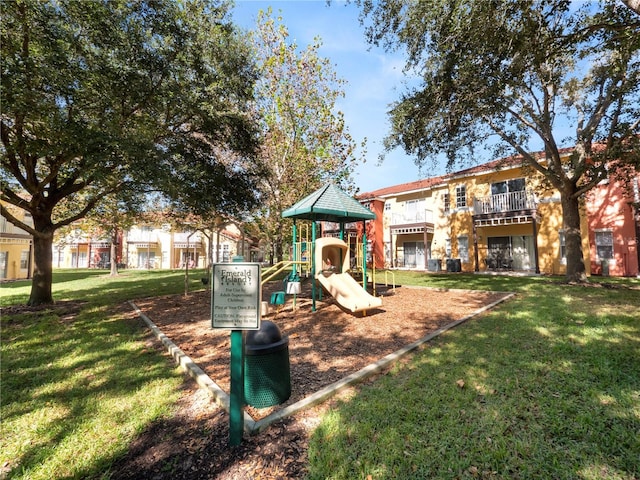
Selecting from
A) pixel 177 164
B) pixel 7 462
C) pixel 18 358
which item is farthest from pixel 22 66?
pixel 7 462

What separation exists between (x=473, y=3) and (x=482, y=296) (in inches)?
334

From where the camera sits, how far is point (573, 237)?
1282cm

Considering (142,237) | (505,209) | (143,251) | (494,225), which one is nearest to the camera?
(505,209)

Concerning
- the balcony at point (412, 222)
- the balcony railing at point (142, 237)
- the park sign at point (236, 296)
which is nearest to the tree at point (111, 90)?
the park sign at point (236, 296)

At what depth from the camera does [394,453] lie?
8.68 feet

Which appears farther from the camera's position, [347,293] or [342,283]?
[342,283]

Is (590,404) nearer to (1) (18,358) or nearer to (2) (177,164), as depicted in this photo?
(1) (18,358)

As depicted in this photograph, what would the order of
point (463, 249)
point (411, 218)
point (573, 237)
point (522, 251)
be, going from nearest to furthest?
point (573, 237) → point (522, 251) → point (463, 249) → point (411, 218)

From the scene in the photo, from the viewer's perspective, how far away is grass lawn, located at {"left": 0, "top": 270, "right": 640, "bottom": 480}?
8.42ft

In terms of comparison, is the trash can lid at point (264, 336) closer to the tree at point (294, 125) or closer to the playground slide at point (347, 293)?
the playground slide at point (347, 293)

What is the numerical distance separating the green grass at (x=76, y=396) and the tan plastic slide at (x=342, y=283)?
4327 mm

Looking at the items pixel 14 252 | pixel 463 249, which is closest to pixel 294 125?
pixel 463 249

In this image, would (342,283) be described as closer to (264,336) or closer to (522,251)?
(264,336)

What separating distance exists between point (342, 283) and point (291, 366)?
4.31m
